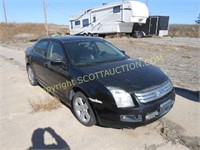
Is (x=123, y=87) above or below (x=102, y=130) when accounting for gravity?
above

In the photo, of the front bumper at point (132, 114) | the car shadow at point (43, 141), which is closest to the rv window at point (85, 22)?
the car shadow at point (43, 141)

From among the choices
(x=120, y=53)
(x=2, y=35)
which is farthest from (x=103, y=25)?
(x=2, y=35)

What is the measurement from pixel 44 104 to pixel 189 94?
138 inches

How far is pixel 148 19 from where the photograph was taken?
76.1 ft

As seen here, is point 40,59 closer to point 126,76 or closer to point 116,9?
point 126,76

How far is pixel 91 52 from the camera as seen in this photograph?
4402 mm

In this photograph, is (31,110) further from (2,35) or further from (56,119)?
(2,35)

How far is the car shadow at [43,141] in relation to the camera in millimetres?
3172

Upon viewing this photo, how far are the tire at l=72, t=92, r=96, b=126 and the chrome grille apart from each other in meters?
0.87

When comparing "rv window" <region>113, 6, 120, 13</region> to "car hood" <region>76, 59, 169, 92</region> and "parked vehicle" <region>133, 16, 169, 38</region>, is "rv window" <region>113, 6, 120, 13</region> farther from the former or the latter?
"car hood" <region>76, 59, 169, 92</region>

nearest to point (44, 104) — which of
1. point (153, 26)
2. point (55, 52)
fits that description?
point (55, 52)

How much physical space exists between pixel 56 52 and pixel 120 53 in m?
1.46


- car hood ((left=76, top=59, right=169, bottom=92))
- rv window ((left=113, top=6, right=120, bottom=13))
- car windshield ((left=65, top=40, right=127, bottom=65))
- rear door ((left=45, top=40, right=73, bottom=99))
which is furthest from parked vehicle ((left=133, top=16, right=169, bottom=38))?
car hood ((left=76, top=59, right=169, bottom=92))

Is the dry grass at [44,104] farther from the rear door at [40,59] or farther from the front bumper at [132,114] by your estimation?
the front bumper at [132,114]
